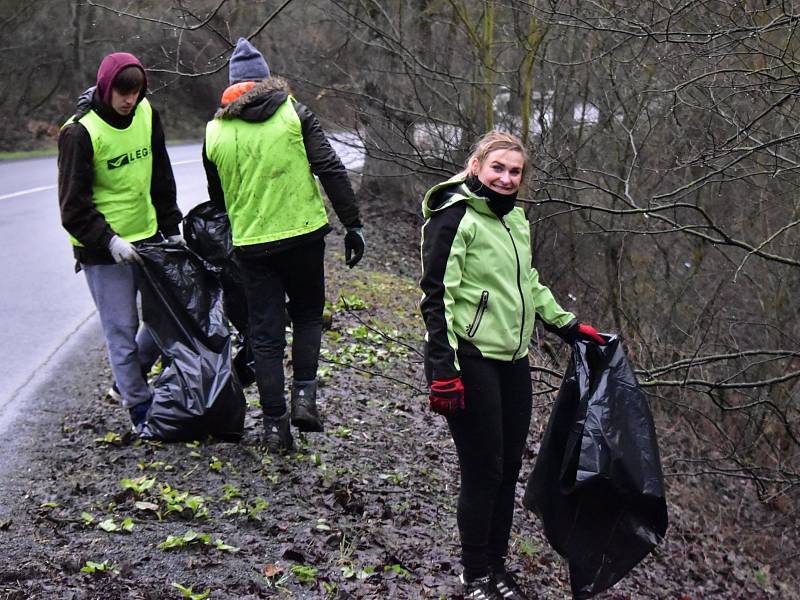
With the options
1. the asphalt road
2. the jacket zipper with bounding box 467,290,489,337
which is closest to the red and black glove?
the jacket zipper with bounding box 467,290,489,337

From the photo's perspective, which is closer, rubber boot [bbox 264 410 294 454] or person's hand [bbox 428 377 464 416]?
person's hand [bbox 428 377 464 416]

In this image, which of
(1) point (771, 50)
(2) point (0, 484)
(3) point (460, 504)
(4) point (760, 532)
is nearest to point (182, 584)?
(3) point (460, 504)

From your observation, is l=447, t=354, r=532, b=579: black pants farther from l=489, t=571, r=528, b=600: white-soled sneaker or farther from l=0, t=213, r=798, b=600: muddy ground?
l=0, t=213, r=798, b=600: muddy ground

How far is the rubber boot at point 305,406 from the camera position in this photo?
15.6ft

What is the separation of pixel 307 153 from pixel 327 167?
12 cm

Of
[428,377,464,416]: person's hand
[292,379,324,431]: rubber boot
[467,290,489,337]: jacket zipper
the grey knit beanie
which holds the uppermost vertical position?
the grey knit beanie

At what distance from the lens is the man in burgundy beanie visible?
15.0 ft

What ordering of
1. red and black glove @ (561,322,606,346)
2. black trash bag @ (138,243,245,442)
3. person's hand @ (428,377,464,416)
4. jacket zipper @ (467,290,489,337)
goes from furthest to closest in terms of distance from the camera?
1. black trash bag @ (138,243,245,442)
2. red and black glove @ (561,322,606,346)
3. jacket zipper @ (467,290,489,337)
4. person's hand @ (428,377,464,416)

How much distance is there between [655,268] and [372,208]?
14.5ft

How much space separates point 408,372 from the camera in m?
7.35

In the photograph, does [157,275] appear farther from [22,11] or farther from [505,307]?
[22,11]

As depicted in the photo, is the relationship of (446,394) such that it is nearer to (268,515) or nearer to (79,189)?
(268,515)

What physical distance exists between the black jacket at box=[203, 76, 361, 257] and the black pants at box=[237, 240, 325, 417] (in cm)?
6

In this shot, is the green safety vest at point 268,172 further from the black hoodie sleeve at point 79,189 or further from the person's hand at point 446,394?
the person's hand at point 446,394
